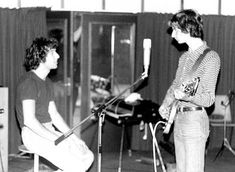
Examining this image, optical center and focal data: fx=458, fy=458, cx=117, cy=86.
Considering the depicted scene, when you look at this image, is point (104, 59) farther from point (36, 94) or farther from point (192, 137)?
point (192, 137)

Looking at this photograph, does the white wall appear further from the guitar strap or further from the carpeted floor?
the guitar strap

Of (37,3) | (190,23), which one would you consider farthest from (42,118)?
(37,3)

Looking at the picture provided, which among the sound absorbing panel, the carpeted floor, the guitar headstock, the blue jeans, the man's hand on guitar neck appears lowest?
the carpeted floor

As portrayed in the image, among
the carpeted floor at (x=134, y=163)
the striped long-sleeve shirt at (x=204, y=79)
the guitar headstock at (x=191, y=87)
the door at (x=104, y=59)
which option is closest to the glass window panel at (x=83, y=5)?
the door at (x=104, y=59)

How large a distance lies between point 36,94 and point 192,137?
1.25 meters

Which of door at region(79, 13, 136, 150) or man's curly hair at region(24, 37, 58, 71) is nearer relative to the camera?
man's curly hair at region(24, 37, 58, 71)

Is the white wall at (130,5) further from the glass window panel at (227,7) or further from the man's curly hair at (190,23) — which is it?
the man's curly hair at (190,23)

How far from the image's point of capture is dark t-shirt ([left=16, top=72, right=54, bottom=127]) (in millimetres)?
3294

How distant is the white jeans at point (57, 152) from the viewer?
328 centimetres

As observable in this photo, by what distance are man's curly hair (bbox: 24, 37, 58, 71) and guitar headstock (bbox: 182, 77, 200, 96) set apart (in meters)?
1.37

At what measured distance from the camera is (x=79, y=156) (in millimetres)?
3346

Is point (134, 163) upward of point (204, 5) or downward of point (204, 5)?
downward

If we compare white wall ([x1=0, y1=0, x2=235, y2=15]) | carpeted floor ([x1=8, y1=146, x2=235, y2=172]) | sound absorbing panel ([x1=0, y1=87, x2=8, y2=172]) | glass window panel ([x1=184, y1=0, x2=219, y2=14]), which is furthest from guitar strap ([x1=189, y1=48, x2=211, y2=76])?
glass window panel ([x1=184, y1=0, x2=219, y2=14])

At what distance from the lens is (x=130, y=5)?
6.78 m
